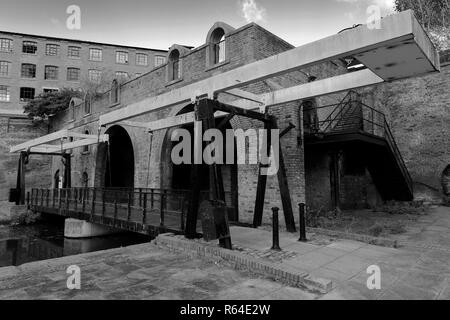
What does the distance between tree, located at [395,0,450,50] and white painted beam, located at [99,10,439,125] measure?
2101cm

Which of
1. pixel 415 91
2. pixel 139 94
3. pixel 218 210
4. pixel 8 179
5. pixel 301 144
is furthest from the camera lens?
pixel 8 179

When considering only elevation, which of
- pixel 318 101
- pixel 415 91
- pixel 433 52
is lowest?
pixel 433 52

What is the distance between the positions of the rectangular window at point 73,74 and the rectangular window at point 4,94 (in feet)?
22.2

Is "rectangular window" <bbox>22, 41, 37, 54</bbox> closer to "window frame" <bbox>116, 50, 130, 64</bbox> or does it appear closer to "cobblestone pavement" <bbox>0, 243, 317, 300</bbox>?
"window frame" <bbox>116, 50, 130, 64</bbox>

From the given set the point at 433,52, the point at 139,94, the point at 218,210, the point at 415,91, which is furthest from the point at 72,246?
the point at 415,91

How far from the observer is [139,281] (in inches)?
166

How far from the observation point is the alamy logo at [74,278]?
400 cm

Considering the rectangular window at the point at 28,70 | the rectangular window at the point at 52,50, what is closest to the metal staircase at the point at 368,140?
the rectangular window at the point at 52,50

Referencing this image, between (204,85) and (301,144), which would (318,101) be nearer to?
(301,144)

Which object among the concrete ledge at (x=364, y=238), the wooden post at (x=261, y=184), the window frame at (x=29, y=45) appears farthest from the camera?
the window frame at (x=29, y=45)

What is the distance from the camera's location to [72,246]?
1159 centimetres

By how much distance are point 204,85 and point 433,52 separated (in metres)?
3.80

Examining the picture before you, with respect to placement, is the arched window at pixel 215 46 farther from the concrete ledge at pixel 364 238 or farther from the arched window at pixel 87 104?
the arched window at pixel 87 104

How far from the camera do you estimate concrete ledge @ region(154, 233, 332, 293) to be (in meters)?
3.95
